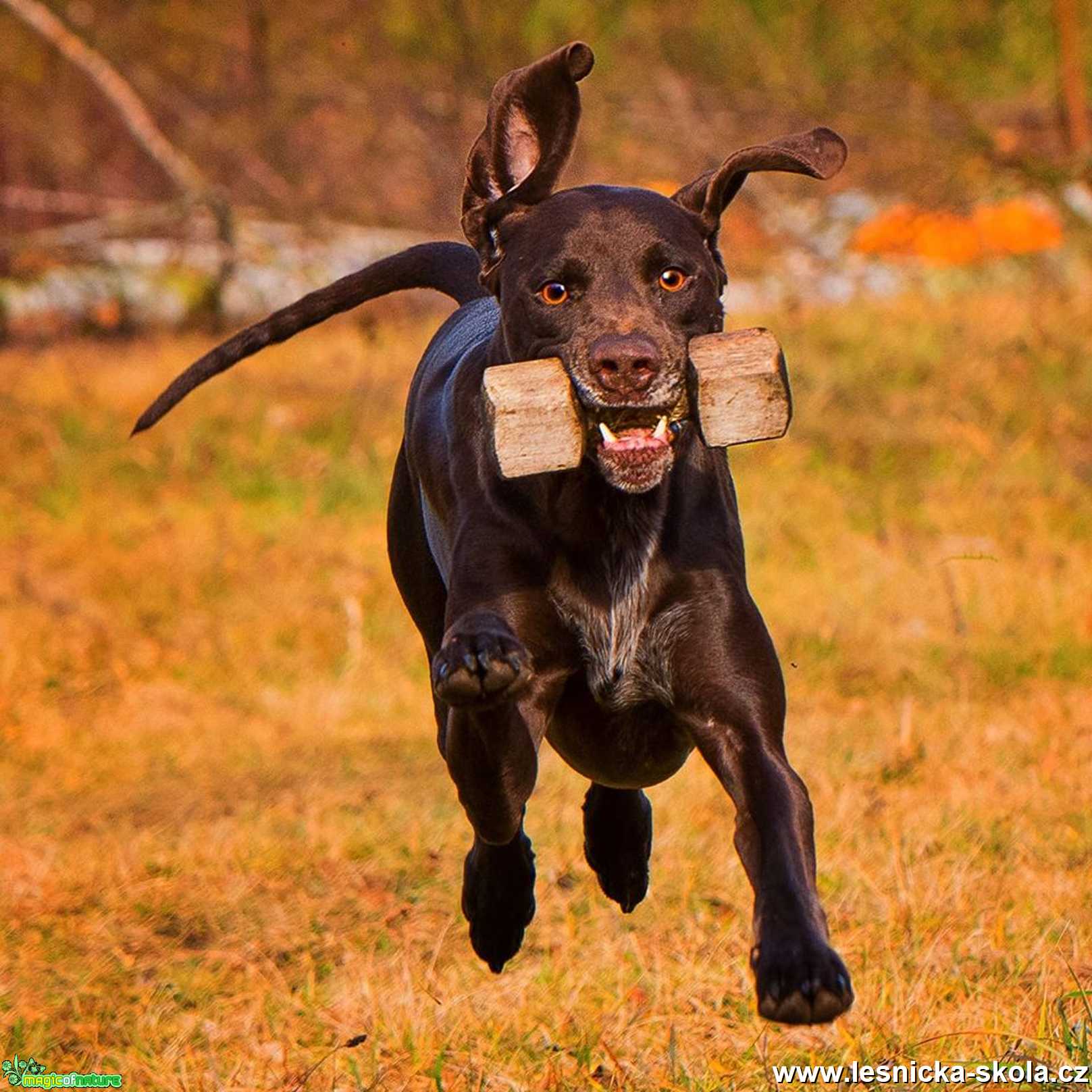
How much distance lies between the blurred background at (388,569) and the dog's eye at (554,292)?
4.57 feet

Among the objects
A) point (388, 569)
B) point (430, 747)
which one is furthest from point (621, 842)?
point (388, 569)

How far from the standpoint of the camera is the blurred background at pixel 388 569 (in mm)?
3941

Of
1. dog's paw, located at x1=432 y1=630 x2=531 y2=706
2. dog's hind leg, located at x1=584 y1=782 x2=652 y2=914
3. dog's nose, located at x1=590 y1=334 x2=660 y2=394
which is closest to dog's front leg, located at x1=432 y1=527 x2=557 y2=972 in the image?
dog's paw, located at x1=432 y1=630 x2=531 y2=706

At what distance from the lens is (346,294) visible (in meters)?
4.61

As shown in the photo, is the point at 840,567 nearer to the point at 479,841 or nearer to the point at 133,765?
the point at 133,765

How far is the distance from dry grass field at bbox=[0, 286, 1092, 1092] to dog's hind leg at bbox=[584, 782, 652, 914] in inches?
6.2

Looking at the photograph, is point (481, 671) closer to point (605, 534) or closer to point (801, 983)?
point (605, 534)

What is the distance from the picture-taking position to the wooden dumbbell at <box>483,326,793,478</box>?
3193 millimetres

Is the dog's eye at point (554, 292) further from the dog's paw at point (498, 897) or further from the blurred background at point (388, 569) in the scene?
the blurred background at point (388, 569)

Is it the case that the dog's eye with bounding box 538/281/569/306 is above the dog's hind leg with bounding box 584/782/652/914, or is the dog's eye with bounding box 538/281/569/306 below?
above

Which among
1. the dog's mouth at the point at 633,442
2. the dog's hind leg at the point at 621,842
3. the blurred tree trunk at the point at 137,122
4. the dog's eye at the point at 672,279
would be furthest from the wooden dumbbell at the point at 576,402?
the blurred tree trunk at the point at 137,122

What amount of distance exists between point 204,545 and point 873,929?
503cm

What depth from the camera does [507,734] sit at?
127 inches

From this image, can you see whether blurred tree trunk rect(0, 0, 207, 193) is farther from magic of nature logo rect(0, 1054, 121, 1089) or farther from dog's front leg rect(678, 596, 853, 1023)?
dog's front leg rect(678, 596, 853, 1023)
